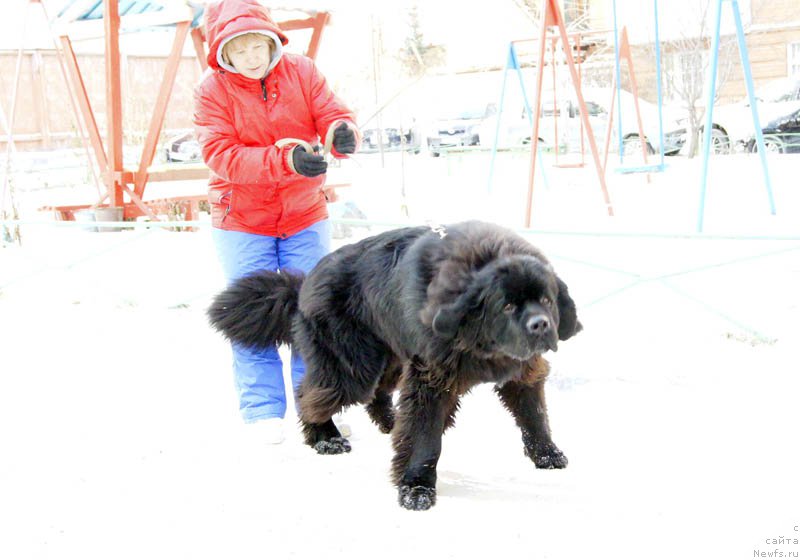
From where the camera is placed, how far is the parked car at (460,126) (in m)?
17.8

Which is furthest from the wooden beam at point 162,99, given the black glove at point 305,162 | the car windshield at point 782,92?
the car windshield at point 782,92

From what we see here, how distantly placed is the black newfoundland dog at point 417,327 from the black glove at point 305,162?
0.31 meters

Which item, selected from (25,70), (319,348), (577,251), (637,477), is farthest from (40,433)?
(25,70)

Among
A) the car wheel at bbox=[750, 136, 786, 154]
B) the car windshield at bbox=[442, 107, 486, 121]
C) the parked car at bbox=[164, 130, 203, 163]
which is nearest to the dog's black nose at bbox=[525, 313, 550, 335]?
the car wheel at bbox=[750, 136, 786, 154]

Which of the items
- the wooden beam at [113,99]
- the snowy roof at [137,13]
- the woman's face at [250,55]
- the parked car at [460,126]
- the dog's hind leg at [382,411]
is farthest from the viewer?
the parked car at [460,126]

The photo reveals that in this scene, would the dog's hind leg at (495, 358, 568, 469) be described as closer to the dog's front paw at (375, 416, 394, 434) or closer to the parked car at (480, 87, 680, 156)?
the dog's front paw at (375, 416, 394, 434)

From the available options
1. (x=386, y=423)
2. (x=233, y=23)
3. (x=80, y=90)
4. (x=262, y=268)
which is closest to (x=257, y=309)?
(x=262, y=268)

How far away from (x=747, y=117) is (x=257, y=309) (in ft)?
45.7

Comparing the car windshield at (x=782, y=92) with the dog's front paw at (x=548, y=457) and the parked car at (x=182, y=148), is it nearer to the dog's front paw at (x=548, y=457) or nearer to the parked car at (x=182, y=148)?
the parked car at (x=182, y=148)

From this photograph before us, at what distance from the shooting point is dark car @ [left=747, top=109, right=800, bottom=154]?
13.6m

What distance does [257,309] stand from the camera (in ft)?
10.9

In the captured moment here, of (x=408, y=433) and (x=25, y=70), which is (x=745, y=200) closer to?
(x=408, y=433)

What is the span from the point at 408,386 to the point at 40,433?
1752 mm

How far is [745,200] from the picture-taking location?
814 cm
